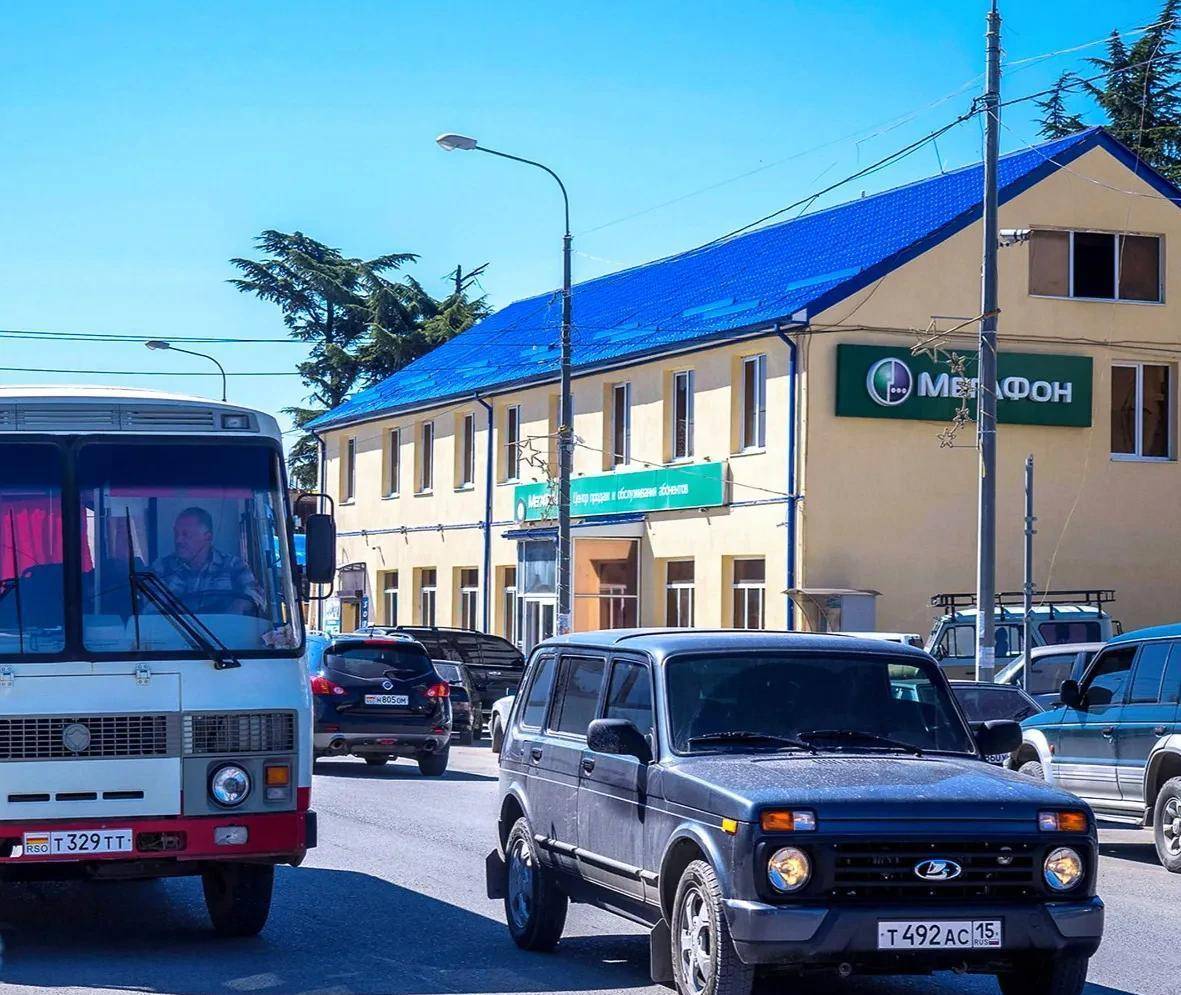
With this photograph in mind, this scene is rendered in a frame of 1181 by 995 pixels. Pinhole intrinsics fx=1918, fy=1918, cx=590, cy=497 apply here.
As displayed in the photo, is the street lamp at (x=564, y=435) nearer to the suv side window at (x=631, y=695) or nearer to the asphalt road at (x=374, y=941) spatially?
the asphalt road at (x=374, y=941)

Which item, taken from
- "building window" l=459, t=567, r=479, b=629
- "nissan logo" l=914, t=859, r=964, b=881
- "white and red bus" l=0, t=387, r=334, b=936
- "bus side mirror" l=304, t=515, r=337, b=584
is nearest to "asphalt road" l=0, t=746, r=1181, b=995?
"white and red bus" l=0, t=387, r=334, b=936

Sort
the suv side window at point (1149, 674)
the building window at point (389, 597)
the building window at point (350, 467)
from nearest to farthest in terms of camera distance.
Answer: the suv side window at point (1149, 674)
the building window at point (389, 597)
the building window at point (350, 467)

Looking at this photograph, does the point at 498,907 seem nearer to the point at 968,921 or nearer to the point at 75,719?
the point at 75,719

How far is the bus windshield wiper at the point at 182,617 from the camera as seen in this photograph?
9734 millimetres

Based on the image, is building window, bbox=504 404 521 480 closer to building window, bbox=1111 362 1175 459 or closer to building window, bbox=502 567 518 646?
building window, bbox=502 567 518 646

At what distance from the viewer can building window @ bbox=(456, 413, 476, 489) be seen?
151ft

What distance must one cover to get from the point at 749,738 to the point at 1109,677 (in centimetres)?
853

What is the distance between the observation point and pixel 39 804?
938cm

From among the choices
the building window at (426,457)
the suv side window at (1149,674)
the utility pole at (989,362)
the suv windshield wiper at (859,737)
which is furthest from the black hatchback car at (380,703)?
the building window at (426,457)

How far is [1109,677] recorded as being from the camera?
16281 mm

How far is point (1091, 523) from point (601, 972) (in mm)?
27005

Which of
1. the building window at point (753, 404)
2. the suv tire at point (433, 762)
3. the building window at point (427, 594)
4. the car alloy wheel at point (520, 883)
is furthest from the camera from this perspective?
the building window at point (427, 594)

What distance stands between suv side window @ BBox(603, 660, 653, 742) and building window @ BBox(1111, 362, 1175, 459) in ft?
90.4

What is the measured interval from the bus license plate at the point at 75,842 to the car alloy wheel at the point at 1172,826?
8.38m
